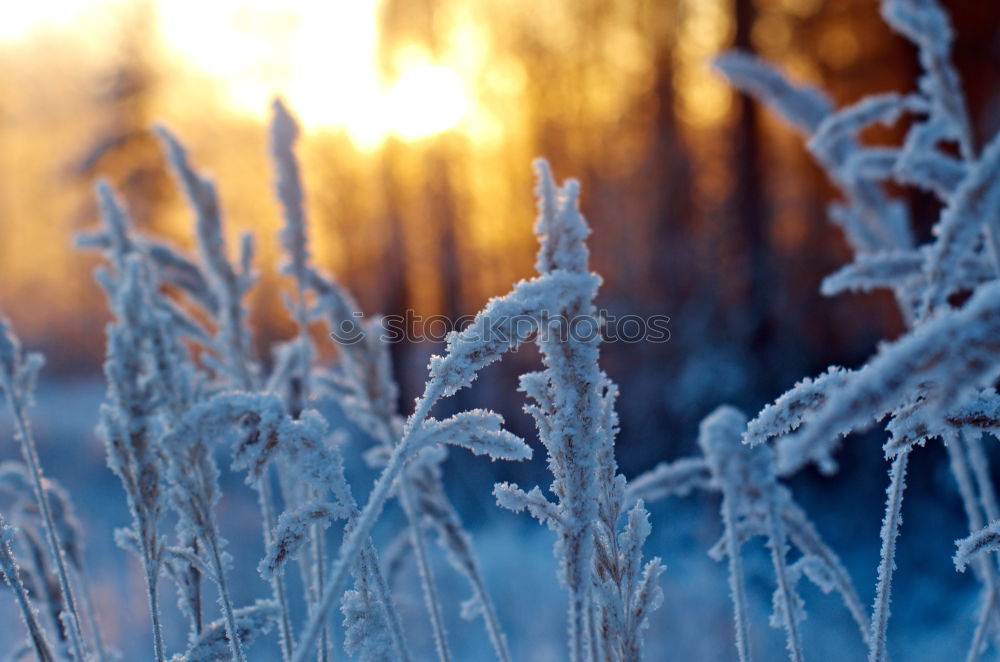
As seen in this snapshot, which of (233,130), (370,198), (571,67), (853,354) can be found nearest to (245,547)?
(853,354)

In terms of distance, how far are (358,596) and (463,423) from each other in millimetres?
341

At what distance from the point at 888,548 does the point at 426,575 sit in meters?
0.87

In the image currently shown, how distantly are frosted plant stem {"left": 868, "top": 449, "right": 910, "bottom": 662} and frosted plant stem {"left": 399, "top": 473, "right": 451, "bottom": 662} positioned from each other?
0.73 metres

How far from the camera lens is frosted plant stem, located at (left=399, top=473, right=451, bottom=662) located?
141cm

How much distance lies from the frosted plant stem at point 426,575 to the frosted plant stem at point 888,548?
733 mm

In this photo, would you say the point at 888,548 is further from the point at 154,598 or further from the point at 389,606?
the point at 154,598

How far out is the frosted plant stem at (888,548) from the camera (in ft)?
3.33

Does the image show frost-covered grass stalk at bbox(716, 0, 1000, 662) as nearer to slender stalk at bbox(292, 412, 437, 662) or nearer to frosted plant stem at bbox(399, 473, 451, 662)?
slender stalk at bbox(292, 412, 437, 662)

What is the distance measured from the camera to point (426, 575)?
1506 mm

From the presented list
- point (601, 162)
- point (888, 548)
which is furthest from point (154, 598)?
point (601, 162)

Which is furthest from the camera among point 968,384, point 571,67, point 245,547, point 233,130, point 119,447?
point 233,130

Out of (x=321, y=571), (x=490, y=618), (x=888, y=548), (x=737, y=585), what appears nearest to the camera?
(x=888, y=548)

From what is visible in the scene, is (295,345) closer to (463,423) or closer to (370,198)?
(463,423)

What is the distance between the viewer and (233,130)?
736 inches
